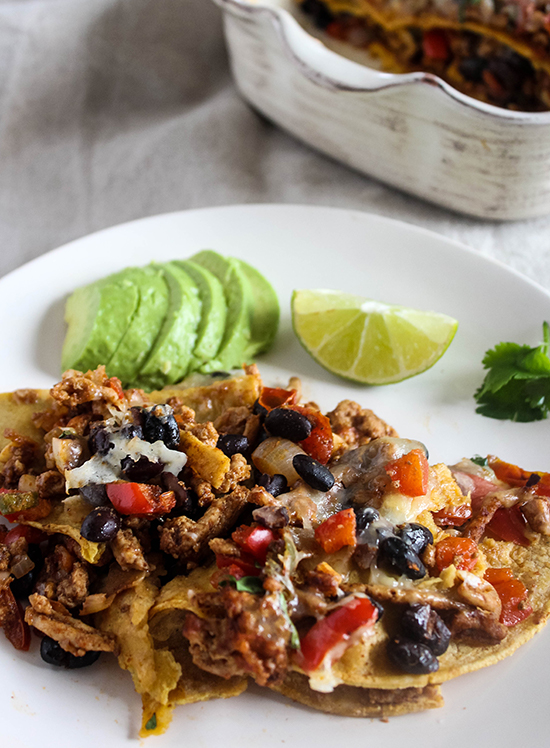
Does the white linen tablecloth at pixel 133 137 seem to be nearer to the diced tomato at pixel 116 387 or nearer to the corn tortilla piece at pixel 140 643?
the diced tomato at pixel 116 387

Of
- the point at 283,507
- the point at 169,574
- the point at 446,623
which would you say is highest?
the point at 283,507

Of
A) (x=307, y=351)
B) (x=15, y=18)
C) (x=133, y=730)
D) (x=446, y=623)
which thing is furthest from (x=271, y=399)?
(x=15, y=18)

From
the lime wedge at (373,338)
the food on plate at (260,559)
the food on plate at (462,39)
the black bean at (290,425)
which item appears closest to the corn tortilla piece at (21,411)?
the food on plate at (260,559)

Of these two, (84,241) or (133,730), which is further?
(84,241)

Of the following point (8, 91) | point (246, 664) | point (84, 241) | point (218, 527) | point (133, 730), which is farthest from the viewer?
point (8, 91)

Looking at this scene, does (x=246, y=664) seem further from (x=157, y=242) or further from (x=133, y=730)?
(x=157, y=242)

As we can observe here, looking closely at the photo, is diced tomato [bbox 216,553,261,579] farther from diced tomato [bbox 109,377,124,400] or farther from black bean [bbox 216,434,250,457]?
diced tomato [bbox 109,377,124,400]
